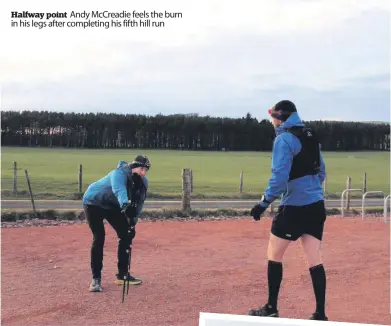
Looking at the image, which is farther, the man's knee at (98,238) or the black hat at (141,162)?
the man's knee at (98,238)

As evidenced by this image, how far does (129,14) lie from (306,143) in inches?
75.5

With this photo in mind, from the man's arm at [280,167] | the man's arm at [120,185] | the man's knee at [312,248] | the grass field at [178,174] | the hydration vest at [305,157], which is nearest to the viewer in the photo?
the man's arm at [280,167]

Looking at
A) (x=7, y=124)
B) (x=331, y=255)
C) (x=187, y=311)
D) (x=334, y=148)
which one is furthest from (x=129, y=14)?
(x=334, y=148)

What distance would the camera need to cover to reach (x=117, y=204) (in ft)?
16.9

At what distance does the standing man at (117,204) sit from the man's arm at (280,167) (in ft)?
5.07

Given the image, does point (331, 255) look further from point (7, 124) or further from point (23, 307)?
point (7, 124)

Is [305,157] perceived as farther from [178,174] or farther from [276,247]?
[178,174]

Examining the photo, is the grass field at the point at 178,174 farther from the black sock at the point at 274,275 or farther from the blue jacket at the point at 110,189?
the black sock at the point at 274,275

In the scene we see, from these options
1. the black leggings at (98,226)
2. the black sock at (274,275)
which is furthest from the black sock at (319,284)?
the black leggings at (98,226)

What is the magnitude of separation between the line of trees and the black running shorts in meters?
5.74

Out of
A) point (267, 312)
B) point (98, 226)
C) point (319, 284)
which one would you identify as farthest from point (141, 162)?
point (319, 284)

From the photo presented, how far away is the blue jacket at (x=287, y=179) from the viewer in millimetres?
3668

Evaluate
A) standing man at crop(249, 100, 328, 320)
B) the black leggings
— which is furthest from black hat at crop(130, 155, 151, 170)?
standing man at crop(249, 100, 328, 320)

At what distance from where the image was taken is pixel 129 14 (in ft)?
15.7
